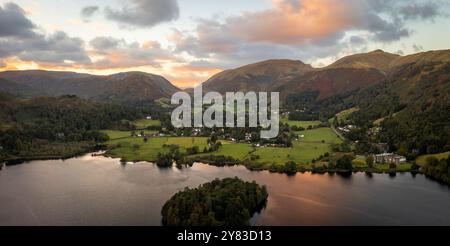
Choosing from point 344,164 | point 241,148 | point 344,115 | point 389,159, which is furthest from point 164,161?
point 344,115

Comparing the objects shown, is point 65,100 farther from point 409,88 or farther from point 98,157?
point 409,88

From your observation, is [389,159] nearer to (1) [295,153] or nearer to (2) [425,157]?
(2) [425,157]

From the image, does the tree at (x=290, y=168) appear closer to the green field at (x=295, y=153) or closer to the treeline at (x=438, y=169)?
the green field at (x=295, y=153)

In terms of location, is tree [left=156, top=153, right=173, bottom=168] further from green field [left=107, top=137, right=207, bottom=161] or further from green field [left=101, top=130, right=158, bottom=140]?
green field [left=101, top=130, right=158, bottom=140]

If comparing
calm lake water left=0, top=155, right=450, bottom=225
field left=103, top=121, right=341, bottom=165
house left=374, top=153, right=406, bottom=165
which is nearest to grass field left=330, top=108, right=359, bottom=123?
field left=103, top=121, right=341, bottom=165

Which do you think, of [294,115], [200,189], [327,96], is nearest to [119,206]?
[200,189]

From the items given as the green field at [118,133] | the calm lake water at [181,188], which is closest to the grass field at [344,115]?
the green field at [118,133]

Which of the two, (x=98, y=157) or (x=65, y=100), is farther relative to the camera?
(x=65, y=100)

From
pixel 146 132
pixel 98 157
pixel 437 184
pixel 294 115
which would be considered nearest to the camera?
pixel 437 184
